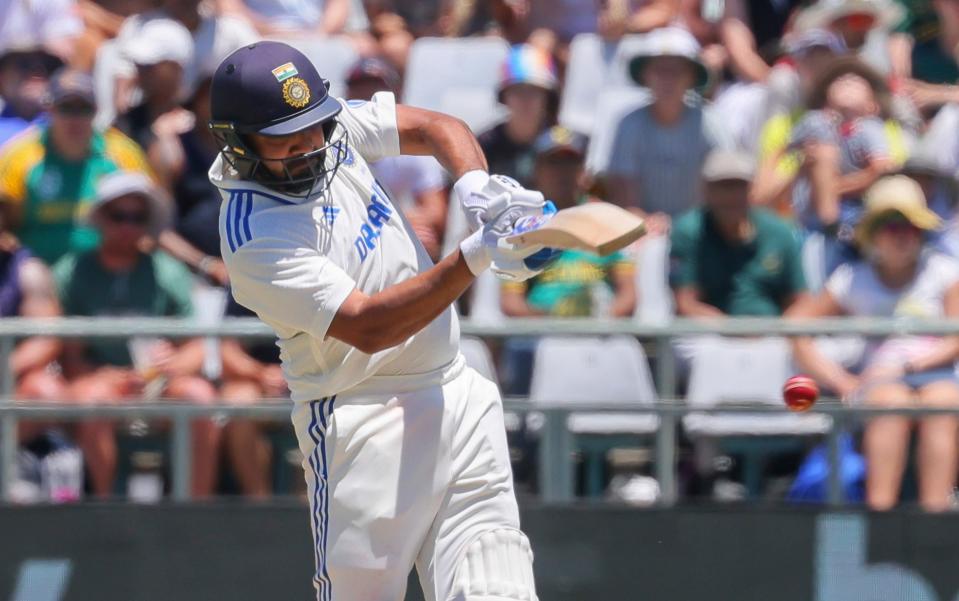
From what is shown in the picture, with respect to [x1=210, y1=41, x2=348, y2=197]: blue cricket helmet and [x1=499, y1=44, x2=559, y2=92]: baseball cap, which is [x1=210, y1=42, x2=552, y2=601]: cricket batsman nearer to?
[x1=210, y1=41, x2=348, y2=197]: blue cricket helmet

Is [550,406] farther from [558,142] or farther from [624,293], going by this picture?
[558,142]

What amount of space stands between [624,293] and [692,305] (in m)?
0.31

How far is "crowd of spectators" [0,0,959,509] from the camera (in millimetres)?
6090

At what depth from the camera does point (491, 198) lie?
3.70 metres

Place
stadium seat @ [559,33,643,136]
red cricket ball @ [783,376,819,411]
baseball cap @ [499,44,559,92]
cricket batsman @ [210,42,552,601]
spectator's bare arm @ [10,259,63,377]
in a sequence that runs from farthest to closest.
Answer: stadium seat @ [559,33,643,136] → baseball cap @ [499,44,559,92] → spectator's bare arm @ [10,259,63,377] → red cricket ball @ [783,376,819,411] → cricket batsman @ [210,42,552,601]

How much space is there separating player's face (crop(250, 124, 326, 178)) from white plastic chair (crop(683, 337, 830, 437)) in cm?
237

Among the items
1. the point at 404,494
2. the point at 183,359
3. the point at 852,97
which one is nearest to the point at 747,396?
the point at 852,97

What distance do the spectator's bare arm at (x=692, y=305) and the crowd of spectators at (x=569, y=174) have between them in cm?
1

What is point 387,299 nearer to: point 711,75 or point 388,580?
point 388,580

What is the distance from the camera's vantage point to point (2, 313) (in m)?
6.66

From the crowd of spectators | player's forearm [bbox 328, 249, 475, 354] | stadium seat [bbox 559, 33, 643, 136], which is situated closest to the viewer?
player's forearm [bbox 328, 249, 475, 354]

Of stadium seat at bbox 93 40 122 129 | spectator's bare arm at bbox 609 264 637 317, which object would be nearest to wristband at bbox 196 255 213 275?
stadium seat at bbox 93 40 122 129

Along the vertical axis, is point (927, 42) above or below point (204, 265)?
above

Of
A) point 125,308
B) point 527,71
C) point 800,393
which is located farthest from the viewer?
point 527,71
